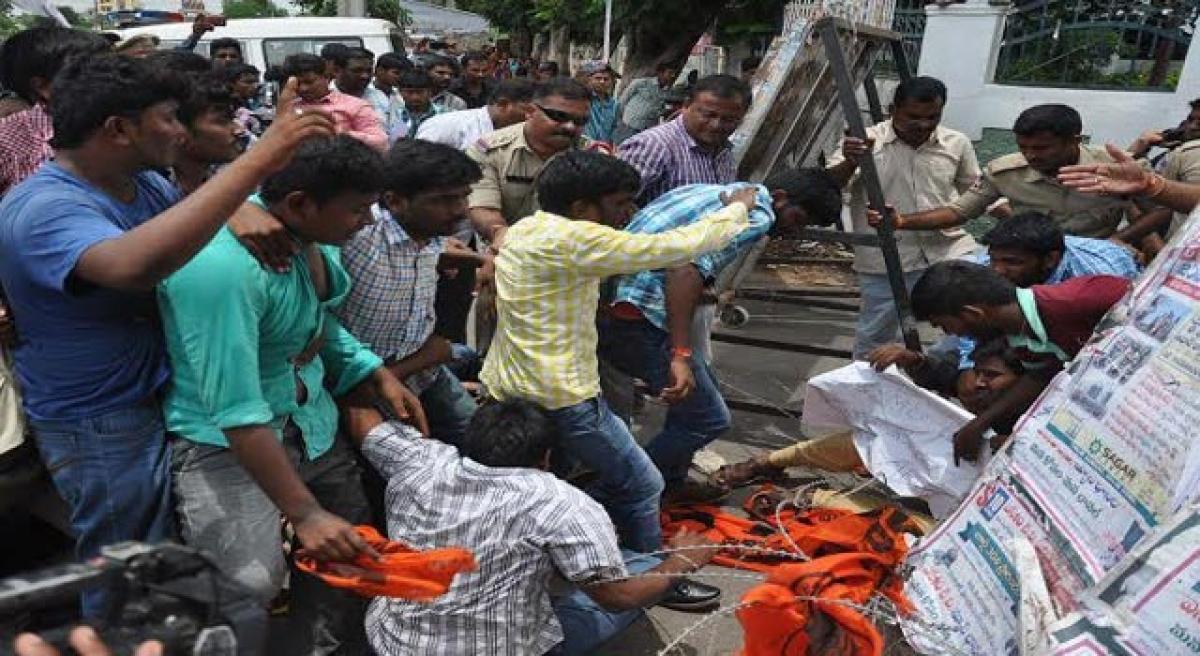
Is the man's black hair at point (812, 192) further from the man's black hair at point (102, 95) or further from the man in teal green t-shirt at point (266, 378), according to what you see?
the man's black hair at point (102, 95)

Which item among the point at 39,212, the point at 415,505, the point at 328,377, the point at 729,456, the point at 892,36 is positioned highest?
Answer: the point at 892,36

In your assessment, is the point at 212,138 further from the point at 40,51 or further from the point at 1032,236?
the point at 1032,236

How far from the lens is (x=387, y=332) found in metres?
Result: 2.39

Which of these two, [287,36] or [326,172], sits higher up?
[326,172]

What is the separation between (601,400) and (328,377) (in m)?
0.80

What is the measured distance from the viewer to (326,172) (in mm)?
Answer: 1787

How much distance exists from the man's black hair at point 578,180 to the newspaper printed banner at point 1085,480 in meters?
1.26

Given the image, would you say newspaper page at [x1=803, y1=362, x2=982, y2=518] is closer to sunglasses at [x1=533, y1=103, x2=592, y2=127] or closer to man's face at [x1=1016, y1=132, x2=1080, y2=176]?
man's face at [x1=1016, y1=132, x2=1080, y2=176]

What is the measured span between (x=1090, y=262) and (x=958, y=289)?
763 mm

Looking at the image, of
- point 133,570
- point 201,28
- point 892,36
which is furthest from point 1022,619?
point 201,28

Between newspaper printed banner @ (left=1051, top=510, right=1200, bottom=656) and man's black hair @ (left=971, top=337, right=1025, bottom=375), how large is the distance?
1271 mm

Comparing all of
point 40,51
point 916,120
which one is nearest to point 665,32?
point 916,120

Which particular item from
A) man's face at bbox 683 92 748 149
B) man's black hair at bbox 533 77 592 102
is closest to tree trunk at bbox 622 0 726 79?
man's black hair at bbox 533 77 592 102

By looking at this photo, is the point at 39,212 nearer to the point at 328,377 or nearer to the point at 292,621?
the point at 328,377
